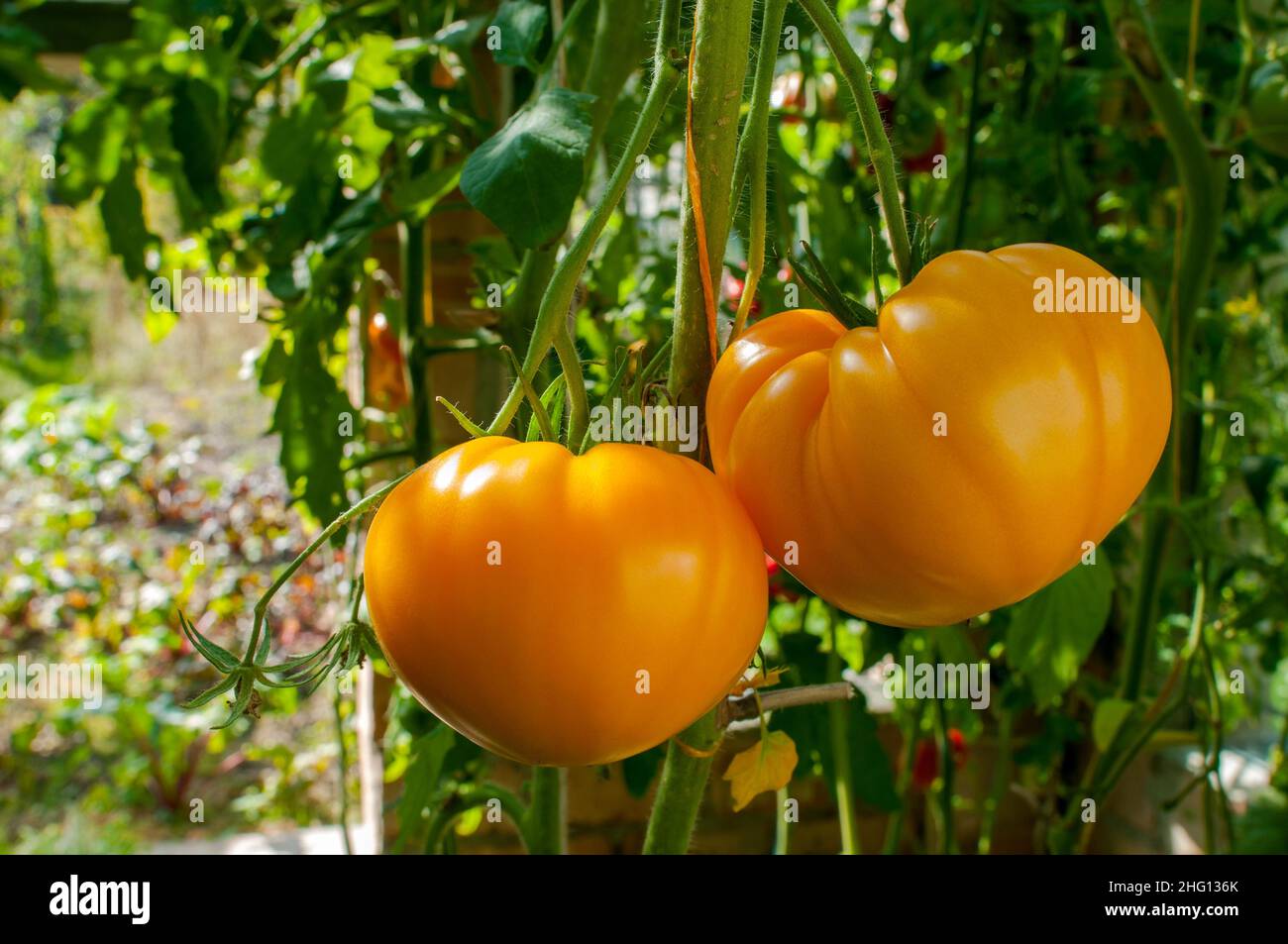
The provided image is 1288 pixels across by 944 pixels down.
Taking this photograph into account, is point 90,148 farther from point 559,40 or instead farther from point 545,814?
Result: point 545,814

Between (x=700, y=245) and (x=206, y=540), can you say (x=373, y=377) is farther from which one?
(x=206, y=540)

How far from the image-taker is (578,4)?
595 millimetres

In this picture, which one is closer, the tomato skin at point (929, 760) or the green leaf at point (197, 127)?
the green leaf at point (197, 127)

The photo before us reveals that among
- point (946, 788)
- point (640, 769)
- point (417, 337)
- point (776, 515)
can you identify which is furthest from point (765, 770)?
point (946, 788)

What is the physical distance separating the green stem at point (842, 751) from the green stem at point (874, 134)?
21.4 inches

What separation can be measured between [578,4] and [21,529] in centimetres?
250

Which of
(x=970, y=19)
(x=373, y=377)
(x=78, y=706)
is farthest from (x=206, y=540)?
(x=970, y=19)

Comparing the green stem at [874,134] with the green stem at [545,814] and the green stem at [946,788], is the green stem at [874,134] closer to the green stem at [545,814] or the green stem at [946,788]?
the green stem at [545,814]

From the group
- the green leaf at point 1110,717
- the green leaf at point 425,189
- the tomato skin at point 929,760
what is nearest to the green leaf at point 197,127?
the green leaf at point 425,189

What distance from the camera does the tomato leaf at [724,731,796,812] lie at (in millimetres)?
491

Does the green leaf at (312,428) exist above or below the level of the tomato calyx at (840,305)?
below

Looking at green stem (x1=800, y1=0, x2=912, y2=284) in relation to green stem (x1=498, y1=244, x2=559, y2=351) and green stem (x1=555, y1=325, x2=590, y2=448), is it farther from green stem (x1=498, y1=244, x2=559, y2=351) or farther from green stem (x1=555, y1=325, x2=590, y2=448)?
green stem (x1=498, y1=244, x2=559, y2=351)

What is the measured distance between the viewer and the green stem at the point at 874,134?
358 mm

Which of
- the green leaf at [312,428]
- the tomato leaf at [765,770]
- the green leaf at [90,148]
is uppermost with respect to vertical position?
the green leaf at [90,148]
